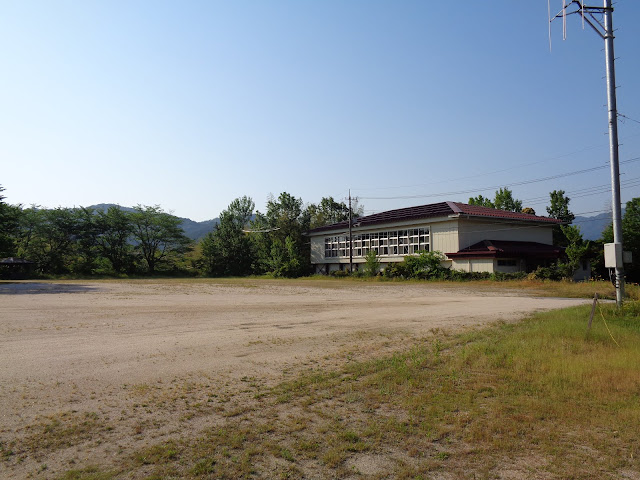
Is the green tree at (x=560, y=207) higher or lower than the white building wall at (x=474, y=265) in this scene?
higher

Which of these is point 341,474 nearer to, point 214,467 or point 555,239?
point 214,467

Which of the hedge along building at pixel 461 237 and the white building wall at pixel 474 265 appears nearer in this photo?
the white building wall at pixel 474 265

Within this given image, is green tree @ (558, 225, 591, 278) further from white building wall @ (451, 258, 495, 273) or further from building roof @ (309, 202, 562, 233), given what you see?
building roof @ (309, 202, 562, 233)

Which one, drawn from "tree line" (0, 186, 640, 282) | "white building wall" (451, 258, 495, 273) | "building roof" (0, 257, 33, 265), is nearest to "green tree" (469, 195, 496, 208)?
"tree line" (0, 186, 640, 282)

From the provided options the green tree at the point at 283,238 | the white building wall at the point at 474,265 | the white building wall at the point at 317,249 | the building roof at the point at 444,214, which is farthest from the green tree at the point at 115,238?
the white building wall at the point at 474,265

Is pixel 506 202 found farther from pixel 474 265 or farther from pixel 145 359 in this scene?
pixel 145 359

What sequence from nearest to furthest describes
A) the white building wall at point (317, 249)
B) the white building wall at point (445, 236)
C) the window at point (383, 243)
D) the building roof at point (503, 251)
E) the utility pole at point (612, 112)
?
1. the utility pole at point (612, 112)
2. the building roof at point (503, 251)
3. the white building wall at point (445, 236)
4. the window at point (383, 243)
5. the white building wall at point (317, 249)

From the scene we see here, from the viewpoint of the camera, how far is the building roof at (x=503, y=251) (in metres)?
37.2

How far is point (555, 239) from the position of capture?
56.2m

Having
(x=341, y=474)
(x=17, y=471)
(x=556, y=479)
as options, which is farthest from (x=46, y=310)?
(x=556, y=479)

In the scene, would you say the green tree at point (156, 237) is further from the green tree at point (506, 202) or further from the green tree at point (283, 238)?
the green tree at point (506, 202)

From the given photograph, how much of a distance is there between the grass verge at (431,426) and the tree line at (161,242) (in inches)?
1978

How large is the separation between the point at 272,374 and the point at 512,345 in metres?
5.10

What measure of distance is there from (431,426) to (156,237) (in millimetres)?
67615
